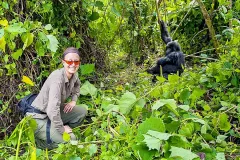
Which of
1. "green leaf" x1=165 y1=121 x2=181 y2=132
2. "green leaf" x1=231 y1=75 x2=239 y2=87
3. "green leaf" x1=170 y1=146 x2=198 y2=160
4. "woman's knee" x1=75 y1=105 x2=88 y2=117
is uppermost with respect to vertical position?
"green leaf" x1=165 y1=121 x2=181 y2=132

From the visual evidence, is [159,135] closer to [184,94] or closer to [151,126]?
[151,126]

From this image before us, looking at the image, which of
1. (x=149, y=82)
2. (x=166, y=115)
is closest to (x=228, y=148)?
(x=166, y=115)

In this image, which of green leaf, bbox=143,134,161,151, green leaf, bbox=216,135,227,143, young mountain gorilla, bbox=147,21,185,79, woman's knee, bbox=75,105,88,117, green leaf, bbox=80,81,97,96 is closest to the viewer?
green leaf, bbox=143,134,161,151

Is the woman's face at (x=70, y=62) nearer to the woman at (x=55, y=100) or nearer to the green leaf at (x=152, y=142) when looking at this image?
the woman at (x=55, y=100)

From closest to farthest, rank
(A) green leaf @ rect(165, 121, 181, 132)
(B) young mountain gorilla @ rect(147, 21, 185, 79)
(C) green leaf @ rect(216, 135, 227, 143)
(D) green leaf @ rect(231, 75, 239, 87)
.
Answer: (A) green leaf @ rect(165, 121, 181, 132), (C) green leaf @ rect(216, 135, 227, 143), (D) green leaf @ rect(231, 75, 239, 87), (B) young mountain gorilla @ rect(147, 21, 185, 79)

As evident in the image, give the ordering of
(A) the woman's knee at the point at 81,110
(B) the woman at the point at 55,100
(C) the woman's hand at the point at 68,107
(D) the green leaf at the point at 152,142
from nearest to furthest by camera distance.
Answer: (D) the green leaf at the point at 152,142, (B) the woman at the point at 55,100, (C) the woman's hand at the point at 68,107, (A) the woman's knee at the point at 81,110

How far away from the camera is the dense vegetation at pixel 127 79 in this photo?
1.89 meters

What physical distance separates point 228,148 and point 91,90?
5.34 feet

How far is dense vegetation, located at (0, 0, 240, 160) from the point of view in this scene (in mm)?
1887

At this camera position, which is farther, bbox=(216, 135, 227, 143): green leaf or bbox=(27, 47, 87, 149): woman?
bbox=(27, 47, 87, 149): woman

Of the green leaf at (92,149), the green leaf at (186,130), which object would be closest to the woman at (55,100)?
the green leaf at (92,149)

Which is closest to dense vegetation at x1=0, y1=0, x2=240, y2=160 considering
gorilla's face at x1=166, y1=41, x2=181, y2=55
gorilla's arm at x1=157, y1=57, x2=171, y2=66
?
gorilla's arm at x1=157, y1=57, x2=171, y2=66

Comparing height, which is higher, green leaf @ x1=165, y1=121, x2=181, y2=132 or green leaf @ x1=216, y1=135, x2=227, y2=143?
green leaf @ x1=165, y1=121, x2=181, y2=132

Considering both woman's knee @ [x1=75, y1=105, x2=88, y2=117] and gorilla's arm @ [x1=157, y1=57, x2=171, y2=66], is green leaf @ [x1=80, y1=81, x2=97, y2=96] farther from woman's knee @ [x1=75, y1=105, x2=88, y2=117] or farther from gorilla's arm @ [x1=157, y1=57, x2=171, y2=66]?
gorilla's arm @ [x1=157, y1=57, x2=171, y2=66]
